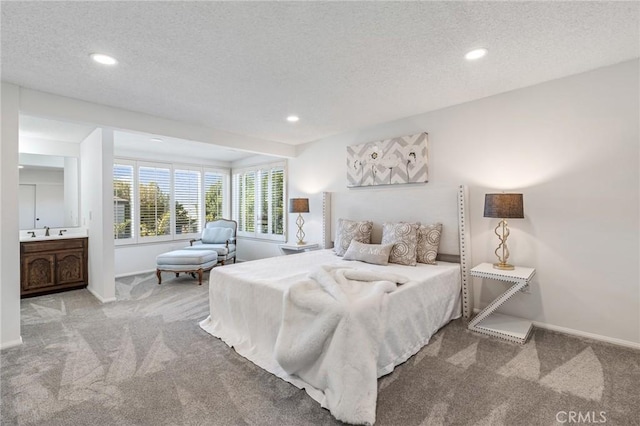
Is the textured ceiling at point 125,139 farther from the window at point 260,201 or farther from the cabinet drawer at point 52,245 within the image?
the cabinet drawer at point 52,245

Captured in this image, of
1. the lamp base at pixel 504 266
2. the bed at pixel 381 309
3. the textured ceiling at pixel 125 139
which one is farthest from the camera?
the textured ceiling at pixel 125 139

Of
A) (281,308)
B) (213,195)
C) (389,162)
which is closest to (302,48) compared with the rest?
(281,308)

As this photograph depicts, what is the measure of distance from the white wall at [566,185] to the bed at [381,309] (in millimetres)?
315

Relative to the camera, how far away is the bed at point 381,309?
214cm

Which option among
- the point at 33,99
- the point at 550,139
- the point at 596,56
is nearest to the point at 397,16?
the point at 596,56

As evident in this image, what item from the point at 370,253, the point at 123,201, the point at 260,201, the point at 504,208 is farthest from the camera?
the point at 260,201

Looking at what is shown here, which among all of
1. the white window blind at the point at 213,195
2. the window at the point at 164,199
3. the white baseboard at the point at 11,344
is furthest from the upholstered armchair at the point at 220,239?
the white baseboard at the point at 11,344

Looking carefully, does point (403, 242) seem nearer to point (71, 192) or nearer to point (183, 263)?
point (183, 263)

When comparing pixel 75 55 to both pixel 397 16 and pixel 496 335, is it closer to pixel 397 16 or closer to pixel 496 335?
pixel 397 16

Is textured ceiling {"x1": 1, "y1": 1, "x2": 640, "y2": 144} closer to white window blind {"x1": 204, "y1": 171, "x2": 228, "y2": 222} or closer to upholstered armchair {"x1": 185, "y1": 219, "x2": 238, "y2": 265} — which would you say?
upholstered armchair {"x1": 185, "y1": 219, "x2": 238, "y2": 265}

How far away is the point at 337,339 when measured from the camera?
1801 mm

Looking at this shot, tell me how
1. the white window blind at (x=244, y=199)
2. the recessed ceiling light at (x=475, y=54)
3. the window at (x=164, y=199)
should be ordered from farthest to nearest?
the white window blind at (x=244, y=199) < the window at (x=164, y=199) < the recessed ceiling light at (x=475, y=54)

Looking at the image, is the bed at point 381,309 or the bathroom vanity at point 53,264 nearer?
the bed at point 381,309

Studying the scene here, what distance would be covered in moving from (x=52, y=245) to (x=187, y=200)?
2524mm
